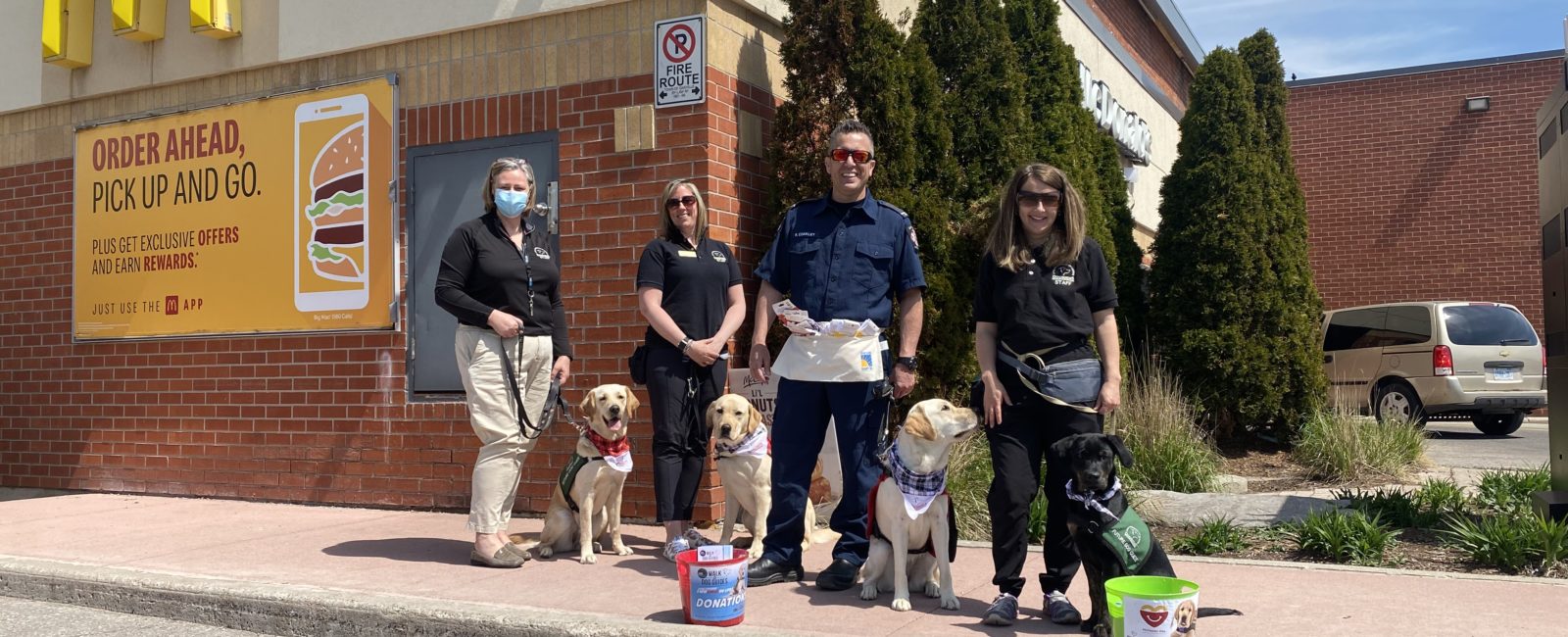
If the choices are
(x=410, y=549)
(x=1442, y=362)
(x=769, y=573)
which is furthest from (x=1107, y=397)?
(x=1442, y=362)

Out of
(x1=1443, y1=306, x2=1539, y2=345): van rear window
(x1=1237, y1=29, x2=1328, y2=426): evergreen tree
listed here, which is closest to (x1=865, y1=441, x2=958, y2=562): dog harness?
(x1=1237, y1=29, x2=1328, y2=426): evergreen tree

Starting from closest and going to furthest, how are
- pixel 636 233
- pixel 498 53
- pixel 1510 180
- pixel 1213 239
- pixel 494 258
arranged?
1. pixel 494 258
2. pixel 636 233
3. pixel 498 53
4. pixel 1213 239
5. pixel 1510 180

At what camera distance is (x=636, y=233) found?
23.8 ft

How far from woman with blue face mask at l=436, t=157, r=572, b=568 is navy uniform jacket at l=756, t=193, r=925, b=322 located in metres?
1.40

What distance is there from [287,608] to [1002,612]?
2992mm

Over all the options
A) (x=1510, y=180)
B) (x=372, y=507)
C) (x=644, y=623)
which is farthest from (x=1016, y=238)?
(x=1510, y=180)

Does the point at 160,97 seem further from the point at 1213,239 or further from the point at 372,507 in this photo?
the point at 1213,239

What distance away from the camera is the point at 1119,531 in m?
3.96

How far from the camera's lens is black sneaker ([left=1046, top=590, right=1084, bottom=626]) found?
14.3 ft

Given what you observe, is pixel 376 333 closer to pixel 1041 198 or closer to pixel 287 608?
pixel 287 608

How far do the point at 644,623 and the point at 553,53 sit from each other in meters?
4.40

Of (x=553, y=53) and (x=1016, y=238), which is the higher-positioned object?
(x=553, y=53)

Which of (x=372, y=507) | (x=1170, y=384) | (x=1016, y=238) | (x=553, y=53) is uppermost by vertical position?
(x=553, y=53)

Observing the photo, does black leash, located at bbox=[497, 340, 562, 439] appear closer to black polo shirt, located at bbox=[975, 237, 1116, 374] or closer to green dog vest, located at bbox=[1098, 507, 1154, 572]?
black polo shirt, located at bbox=[975, 237, 1116, 374]
